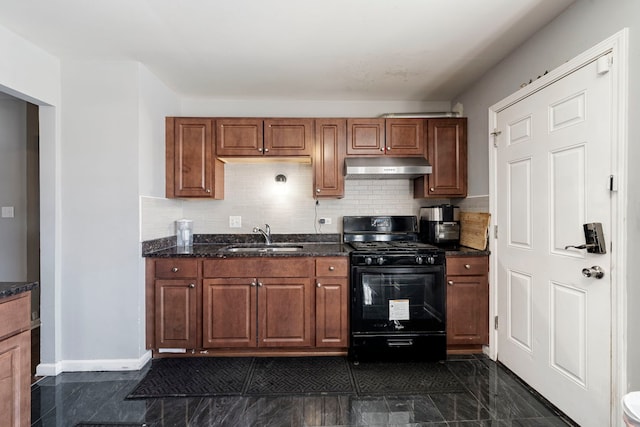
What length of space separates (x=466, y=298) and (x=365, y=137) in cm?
171

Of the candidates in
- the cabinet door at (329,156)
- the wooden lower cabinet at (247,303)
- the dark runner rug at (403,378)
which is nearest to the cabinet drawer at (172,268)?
the wooden lower cabinet at (247,303)

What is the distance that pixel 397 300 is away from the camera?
2607 mm

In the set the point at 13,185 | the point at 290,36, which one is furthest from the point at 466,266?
the point at 13,185

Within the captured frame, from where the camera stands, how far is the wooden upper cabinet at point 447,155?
3.03m

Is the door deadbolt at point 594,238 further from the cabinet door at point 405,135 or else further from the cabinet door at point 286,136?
the cabinet door at point 286,136

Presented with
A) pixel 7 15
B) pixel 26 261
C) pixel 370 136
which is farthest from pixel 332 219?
pixel 26 261

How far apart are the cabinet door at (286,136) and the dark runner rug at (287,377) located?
1.86m

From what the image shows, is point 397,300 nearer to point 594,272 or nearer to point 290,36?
point 594,272

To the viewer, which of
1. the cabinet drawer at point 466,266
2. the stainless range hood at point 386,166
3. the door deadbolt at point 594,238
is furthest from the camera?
the stainless range hood at point 386,166

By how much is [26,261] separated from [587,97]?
4853mm

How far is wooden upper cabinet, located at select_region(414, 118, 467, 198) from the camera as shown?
303cm

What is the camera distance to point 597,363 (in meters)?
1.67

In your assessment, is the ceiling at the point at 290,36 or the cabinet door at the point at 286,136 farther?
the cabinet door at the point at 286,136

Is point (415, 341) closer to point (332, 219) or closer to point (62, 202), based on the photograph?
point (332, 219)
